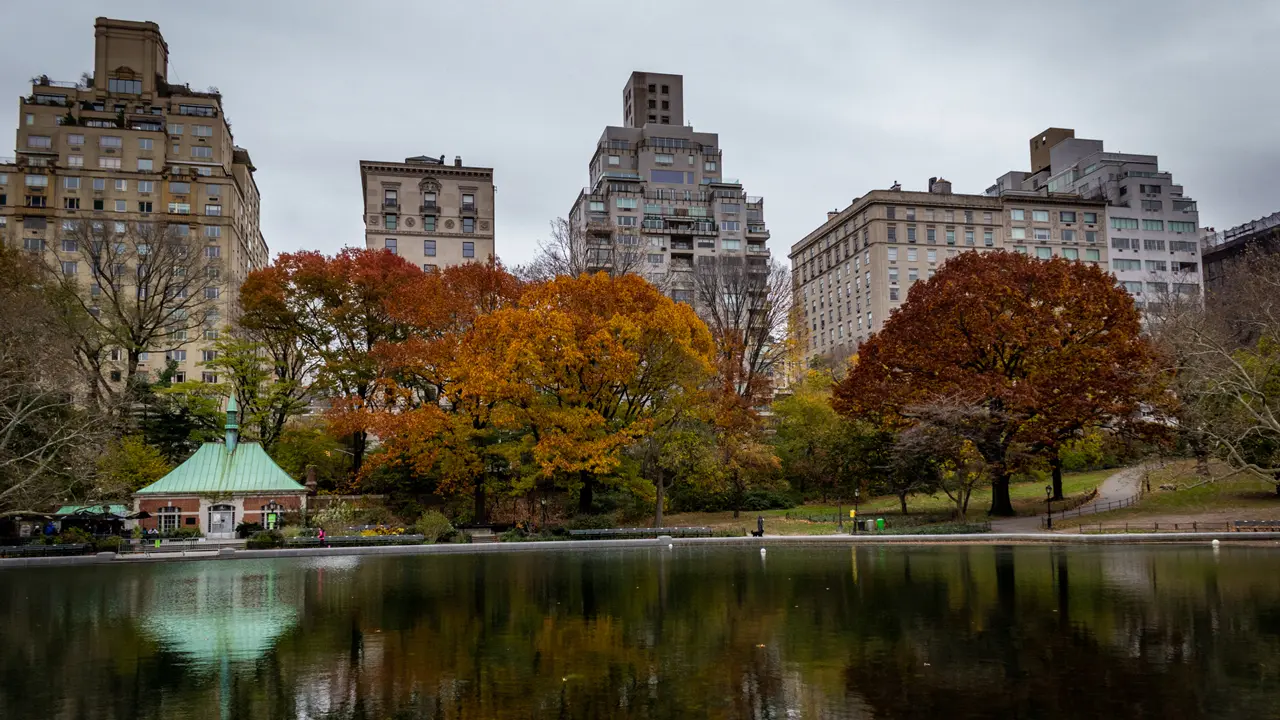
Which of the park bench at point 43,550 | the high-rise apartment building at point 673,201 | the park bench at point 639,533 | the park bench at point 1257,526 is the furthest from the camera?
the high-rise apartment building at point 673,201

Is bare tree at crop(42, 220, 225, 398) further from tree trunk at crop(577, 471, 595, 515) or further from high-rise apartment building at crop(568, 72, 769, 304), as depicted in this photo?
high-rise apartment building at crop(568, 72, 769, 304)

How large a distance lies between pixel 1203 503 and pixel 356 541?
1722 inches

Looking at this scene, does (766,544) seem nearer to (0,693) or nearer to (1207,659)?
(1207,659)

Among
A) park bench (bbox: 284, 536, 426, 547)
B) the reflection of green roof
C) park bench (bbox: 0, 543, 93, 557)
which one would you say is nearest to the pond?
park bench (bbox: 0, 543, 93, 557)

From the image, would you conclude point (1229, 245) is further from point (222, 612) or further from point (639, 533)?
point (222, 612)

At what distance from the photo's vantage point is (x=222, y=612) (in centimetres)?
2538

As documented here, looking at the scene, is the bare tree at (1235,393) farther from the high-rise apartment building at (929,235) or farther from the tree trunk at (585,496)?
the high-rise apartment building at (929,235)

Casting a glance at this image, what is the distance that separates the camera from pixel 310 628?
22188 millimetres

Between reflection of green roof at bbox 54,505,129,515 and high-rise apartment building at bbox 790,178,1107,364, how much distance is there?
7244 cm

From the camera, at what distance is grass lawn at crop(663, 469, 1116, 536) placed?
51875mm

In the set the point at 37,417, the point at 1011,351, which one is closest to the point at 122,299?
the point at 37,417

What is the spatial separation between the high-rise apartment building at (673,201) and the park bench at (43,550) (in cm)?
7403

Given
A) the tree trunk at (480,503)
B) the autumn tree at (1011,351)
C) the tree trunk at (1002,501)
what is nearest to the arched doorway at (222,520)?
the tree trunk at (480,503)

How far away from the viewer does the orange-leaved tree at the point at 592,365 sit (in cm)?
5034
